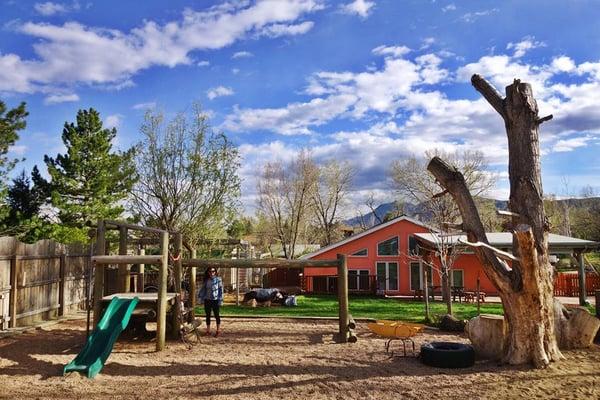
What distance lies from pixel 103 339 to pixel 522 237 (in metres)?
7.75

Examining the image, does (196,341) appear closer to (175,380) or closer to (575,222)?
(175,380)

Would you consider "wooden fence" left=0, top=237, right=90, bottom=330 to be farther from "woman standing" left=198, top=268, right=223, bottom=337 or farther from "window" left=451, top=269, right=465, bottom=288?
"window" left=451, top=269, right=465, bottom=288

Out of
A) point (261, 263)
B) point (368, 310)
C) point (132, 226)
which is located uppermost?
point (132, 226)

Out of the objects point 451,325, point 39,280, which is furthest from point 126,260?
point 451,325

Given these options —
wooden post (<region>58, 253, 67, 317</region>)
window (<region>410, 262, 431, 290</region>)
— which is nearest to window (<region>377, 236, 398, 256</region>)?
window (<region>410, 262, 431, 290</region>)

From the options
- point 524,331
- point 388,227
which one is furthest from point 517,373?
point 388,227

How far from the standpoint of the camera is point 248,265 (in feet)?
38.9

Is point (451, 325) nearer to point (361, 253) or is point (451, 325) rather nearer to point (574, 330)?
point (574, 330)

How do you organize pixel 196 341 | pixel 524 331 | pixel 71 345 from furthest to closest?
pixel 196 341 < pixel 71 345 < pixel 524 331

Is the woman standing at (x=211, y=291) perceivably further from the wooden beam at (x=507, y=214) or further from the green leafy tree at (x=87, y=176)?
the green leafy tree at (x=87, y=176)

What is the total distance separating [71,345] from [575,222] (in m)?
57.3

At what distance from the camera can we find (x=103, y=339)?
343 inches

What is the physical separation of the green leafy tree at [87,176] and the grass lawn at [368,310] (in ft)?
30.6

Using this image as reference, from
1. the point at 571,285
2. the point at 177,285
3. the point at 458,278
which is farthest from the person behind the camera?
the point at 458,278
